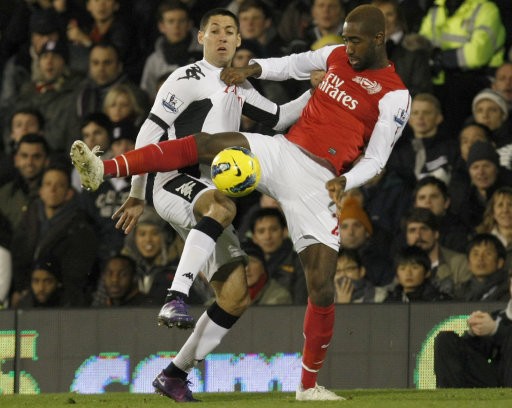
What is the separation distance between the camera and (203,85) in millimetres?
9039

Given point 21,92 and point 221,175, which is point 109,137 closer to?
point 21,92

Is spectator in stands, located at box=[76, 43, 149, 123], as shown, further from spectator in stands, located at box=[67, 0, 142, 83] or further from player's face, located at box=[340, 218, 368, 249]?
player's face, located at box=[340, 218, 368, 249]

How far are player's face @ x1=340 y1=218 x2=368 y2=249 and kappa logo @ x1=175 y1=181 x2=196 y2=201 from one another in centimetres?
333

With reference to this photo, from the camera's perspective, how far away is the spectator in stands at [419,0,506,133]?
12.9 metres

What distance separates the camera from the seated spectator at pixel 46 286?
39.4ft

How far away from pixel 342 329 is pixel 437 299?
2.85ft

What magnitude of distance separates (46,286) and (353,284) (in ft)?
8.57

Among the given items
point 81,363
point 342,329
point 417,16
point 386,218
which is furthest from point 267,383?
point 417,16

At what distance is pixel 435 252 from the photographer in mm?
11555

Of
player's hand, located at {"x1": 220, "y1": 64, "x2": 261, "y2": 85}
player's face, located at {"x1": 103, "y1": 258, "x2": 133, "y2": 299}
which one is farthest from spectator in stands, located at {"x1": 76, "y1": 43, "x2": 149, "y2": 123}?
player's hand, located at {"x1": 220, "y1": 64, "x2": 261, "y2": 85}

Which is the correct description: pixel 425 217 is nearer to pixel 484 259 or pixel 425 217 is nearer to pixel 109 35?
pixel 484 259

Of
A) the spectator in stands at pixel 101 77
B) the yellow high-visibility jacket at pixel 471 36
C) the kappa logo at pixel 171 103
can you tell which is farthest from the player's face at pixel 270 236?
the kappa logo at pixel 171 103

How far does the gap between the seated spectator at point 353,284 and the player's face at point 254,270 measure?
632 millimetres

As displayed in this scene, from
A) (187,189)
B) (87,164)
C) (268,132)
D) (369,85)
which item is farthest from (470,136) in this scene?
(87,164)
